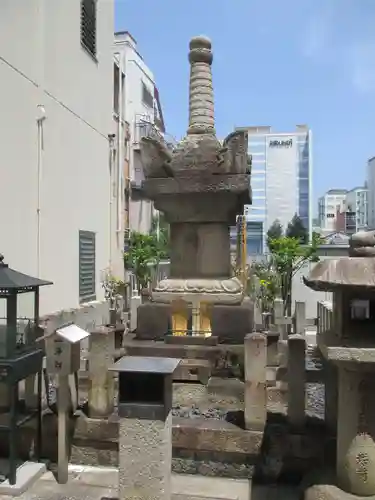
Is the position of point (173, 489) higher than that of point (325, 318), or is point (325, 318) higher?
point (325, 318)

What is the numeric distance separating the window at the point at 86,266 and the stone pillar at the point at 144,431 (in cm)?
1217

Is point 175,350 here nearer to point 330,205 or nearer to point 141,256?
point 141,256

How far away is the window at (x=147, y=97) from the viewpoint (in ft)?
137

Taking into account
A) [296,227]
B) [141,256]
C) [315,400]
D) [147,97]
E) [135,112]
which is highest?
[147,97]

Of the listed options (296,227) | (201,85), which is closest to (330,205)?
(296,227)

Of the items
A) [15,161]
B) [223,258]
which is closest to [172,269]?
[223,258]

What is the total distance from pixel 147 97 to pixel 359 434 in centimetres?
4137

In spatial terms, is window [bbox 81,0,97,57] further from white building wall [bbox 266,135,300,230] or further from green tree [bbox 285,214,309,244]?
white building wall [bbox 266,135,300,230]

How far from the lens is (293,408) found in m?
6.38

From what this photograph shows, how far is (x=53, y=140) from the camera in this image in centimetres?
1484

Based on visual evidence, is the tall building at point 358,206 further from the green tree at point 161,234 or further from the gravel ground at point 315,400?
the gravel ground at point 315,400

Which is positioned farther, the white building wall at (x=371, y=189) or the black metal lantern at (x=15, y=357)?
the white building wall at (x=371, y=189)

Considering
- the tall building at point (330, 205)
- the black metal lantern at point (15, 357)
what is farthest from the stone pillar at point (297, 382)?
the tall building at point (330, 205)

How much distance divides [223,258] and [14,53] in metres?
7.42
